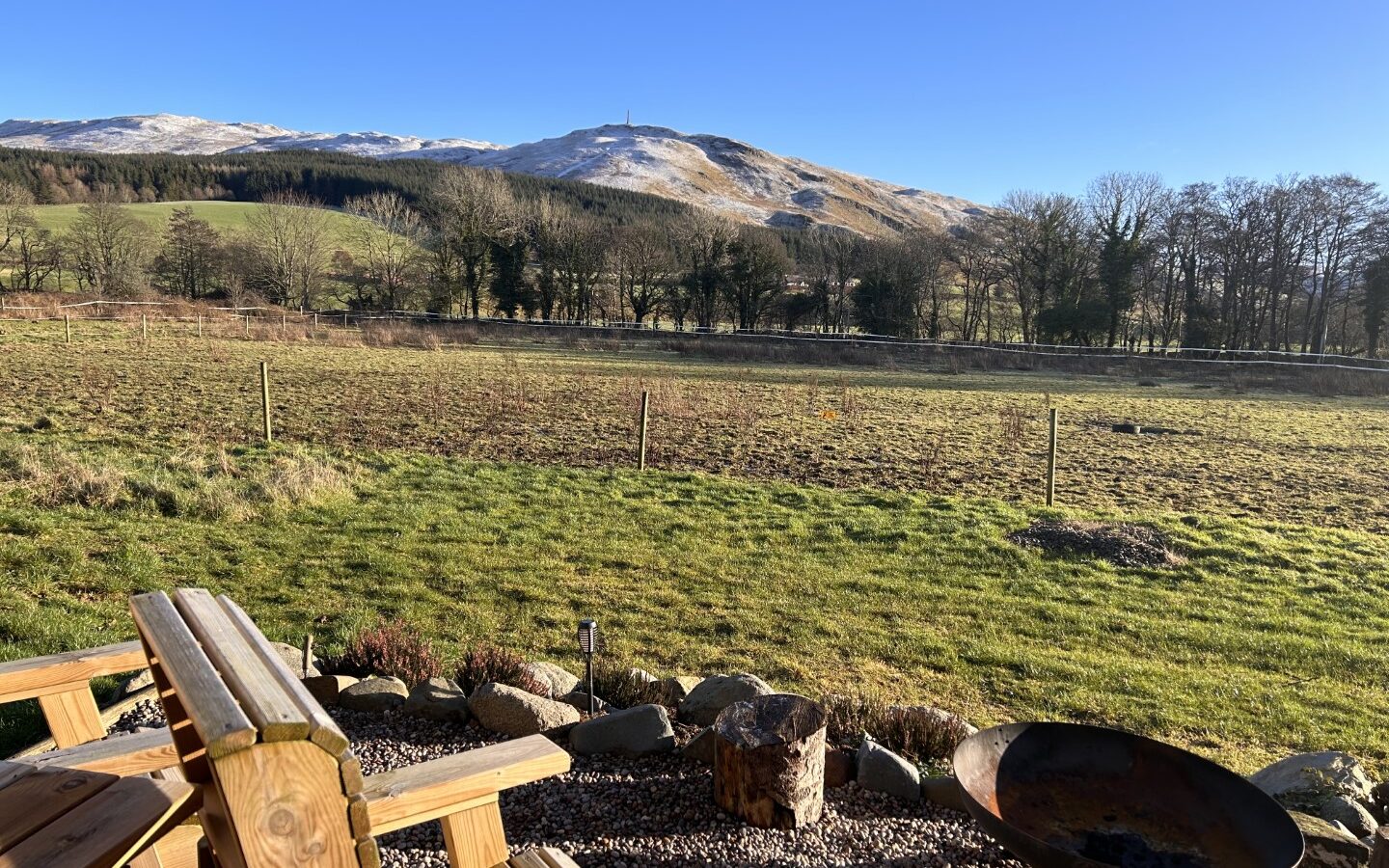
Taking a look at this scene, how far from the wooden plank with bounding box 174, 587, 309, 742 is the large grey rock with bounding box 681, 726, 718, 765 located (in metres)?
2.20

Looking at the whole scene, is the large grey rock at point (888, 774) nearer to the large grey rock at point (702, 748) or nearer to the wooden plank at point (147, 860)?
the large grey rock at point (702, 748)

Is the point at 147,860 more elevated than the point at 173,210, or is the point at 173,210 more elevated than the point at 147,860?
the point at 173,210

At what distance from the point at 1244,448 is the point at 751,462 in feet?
36.1

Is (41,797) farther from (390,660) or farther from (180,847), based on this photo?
(390,660)

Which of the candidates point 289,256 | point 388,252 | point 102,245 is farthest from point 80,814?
point 102,245

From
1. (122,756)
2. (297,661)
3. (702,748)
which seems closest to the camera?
(122,756)

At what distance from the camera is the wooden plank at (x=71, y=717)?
3.22 metres

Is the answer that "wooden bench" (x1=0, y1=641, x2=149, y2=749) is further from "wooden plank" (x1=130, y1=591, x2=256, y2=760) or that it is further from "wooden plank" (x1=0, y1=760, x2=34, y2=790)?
"wooden plank" (x1=130, y1=591, x2=256, y2=760)

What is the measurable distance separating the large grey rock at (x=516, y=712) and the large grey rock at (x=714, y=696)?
62 cm

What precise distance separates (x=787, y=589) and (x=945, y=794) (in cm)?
402

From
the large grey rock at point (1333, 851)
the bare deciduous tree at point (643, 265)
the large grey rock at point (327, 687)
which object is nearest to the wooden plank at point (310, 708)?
the large grey rock at point (327, 687)

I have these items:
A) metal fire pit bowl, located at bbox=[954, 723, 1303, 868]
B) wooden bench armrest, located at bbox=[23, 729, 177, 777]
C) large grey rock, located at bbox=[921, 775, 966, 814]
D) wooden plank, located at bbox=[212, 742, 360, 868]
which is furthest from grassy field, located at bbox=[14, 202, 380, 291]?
wooden plank, located at bbox=[212, 742, 360, 868]

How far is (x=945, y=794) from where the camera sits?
3.65 meters

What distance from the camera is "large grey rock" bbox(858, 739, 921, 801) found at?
3.70 meters
